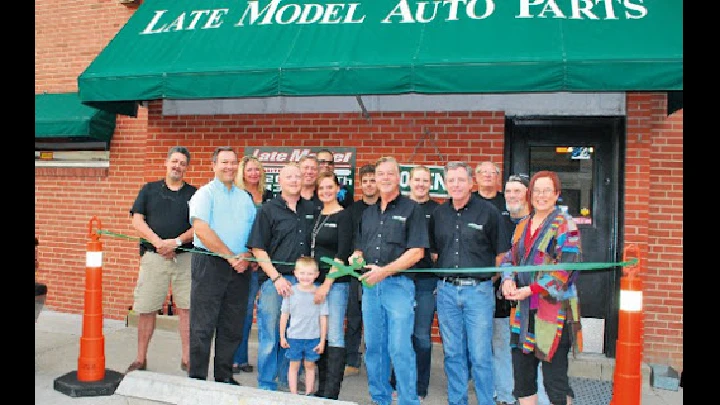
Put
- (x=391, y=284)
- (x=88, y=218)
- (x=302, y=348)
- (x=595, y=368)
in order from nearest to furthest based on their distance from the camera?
1. (x=391, y=284)
2. (x=302, y=348)
3. (x=595, y=368)
4. (x=88, y=218)

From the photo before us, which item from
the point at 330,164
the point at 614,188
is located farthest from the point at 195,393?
the point at 614,188

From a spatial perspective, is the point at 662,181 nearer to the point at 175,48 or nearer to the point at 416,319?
the point at 416,319

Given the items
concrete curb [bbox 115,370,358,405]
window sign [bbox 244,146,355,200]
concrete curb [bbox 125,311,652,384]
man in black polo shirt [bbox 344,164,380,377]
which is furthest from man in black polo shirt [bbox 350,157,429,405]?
concrete curb [bbox 125,311,652,384]

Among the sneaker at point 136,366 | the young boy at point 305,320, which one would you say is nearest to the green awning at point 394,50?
the young boy at point 305,320

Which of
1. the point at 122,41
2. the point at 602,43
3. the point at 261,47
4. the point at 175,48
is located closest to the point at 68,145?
the point at 122,41

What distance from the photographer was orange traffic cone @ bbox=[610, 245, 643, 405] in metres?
3.43

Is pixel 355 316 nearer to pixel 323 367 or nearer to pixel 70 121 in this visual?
pixel 323 367

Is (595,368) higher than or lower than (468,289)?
lower

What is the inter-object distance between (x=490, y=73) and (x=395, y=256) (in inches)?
76.3

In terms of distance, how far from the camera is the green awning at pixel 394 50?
5.02 m

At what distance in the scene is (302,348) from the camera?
461cm

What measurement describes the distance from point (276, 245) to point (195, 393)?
4.39 ft

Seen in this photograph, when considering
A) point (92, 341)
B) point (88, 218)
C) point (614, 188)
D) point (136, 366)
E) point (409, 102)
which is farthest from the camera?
point (88, 218)

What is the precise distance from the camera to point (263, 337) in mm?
4727
